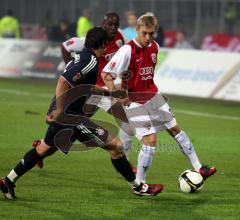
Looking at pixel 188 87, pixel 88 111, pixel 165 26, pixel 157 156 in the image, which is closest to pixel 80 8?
pixel 165 26

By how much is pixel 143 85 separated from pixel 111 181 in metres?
1.49

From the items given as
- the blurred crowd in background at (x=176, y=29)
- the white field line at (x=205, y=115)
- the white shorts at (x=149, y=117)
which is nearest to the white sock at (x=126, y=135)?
the white shorts at (x=149, y=117)

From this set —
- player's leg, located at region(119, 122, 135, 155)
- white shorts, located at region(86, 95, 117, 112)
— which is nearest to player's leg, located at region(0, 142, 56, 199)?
white shorts, located at region(86, 95, 117, 112)

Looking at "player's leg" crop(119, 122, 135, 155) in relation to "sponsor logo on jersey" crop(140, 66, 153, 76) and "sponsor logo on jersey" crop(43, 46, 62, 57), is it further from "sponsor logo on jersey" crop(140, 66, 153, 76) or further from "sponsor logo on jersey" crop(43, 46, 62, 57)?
"sponsor logo on jersey" crop(43, 46, 62, 57)

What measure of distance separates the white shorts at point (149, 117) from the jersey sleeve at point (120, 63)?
1.68ft

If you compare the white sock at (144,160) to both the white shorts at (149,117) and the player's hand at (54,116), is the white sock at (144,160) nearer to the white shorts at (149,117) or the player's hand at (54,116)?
the white shorts at (149,117)

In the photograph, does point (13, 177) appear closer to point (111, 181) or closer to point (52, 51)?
point (111, 181)

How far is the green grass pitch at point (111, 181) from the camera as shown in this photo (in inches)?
373

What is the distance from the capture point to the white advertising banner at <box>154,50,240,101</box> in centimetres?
2233

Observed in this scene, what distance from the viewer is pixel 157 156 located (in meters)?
14.0

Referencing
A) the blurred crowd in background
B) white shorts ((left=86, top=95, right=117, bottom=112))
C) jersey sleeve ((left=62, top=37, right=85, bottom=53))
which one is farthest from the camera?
the blurred crowd in background

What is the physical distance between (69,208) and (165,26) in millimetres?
24099

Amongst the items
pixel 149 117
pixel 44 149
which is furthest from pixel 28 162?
pixel 149 117

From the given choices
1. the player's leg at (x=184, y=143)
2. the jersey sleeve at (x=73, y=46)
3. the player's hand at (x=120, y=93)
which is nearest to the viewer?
the player's hand at (x=120, y=93)
